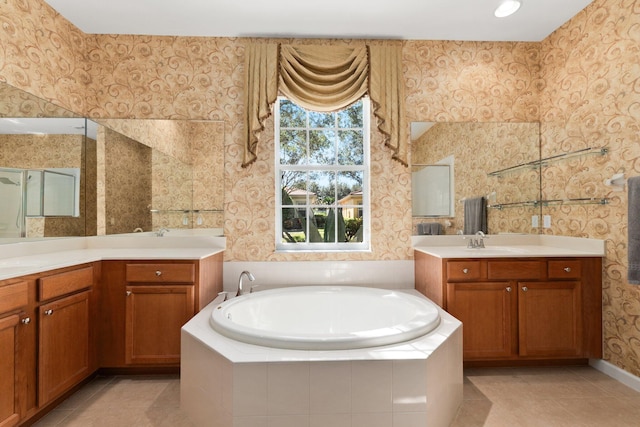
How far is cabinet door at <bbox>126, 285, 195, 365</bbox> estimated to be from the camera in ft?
6.89

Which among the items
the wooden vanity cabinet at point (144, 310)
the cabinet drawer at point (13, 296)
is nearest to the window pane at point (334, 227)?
the wooden vanity cabinet at point (144, 310)

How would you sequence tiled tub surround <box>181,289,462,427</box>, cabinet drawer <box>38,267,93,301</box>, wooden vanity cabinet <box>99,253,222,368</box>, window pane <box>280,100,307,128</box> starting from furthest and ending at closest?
window pane <box>280,100,307,128</box>, wooden vanity cabinet <box>99,253,222,368</box>, cabinet drawer <box>38,267,93,301</box>, tiled tub surround <box>181,289,462,427</box>

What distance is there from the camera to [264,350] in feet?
4.68

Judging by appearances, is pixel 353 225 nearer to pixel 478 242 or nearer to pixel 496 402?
pixel 478 242

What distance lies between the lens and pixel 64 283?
1808mm

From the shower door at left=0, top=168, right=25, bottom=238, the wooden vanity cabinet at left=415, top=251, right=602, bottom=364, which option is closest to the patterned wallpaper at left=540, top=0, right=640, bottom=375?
A: the wooden vanity cabinet at left=415, top=251, right=602, bottom=364

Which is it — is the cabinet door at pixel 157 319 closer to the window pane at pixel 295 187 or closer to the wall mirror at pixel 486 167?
the window pane at pixel 295 187

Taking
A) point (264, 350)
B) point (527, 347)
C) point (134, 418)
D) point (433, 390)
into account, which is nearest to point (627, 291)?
point (527, 347)

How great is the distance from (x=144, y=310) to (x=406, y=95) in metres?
2.49

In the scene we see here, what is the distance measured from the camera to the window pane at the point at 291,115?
8.95ft

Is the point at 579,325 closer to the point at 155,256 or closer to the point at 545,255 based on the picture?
the point at 545,255

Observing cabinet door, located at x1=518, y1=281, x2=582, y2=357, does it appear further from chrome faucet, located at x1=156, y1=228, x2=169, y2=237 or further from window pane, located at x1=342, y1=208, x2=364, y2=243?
chrome faucet, located at x1=156, y1=228, x2=169, y2=237

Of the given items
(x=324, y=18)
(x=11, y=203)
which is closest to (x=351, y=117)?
(x=324, y=18)

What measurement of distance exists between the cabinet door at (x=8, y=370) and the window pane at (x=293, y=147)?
74.4 inches
